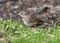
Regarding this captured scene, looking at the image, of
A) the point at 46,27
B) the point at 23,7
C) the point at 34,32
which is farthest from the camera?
the point at 23,7

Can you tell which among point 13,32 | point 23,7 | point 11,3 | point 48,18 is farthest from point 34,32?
point 11,3

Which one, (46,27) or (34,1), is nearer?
(46,27)

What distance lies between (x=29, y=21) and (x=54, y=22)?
31.1 inches

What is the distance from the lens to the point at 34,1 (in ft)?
40.9

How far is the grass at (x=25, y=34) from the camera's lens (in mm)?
5736

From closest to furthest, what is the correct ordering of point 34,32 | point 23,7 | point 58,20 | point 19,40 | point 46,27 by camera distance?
point 19,40 < point 34,32 < point 46,27 < point 58,20 < point 23,7

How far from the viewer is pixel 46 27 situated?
23.4 ft

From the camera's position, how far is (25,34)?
20.3ft

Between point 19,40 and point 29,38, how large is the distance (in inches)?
10.0

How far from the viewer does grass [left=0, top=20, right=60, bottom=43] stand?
5736mm

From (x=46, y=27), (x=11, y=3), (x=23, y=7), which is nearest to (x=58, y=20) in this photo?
(x=46, y=27)

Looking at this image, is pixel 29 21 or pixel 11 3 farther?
pixel 11 3

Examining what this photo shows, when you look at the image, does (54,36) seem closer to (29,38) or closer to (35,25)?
(29,38)

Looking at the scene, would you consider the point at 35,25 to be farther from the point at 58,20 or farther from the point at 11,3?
the point at 11,3
